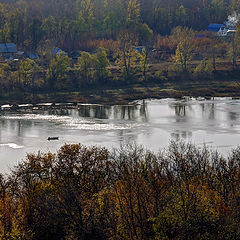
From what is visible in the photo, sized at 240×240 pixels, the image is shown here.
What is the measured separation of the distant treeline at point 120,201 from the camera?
1411 centimetres

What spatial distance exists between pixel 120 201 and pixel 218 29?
62.2 metres

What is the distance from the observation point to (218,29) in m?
73.8

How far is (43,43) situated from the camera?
213ft

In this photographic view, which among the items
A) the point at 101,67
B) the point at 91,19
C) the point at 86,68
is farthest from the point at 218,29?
the point at 86,68

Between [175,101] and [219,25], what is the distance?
3307 centimetres

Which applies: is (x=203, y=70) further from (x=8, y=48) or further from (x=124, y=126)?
(x=8, y=48)

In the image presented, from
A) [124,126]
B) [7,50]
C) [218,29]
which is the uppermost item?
Answer: [218,29]

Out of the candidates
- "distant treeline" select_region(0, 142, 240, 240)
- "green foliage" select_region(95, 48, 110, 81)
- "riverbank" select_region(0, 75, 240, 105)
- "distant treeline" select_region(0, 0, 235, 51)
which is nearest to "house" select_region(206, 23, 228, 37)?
"distant treeline" select_region(0, 0, 235, 51)

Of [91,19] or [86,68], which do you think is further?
[91,19]

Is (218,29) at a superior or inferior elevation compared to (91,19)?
inferior

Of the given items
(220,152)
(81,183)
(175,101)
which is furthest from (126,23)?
(81,183)

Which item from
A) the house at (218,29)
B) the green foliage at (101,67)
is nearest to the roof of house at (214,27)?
the house at (218,29)

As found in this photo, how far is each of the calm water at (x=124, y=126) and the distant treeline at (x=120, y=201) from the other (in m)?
6.46

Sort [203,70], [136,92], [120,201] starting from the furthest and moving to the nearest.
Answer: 1. [203,70]
2. [136,92]
3. [120,201]
